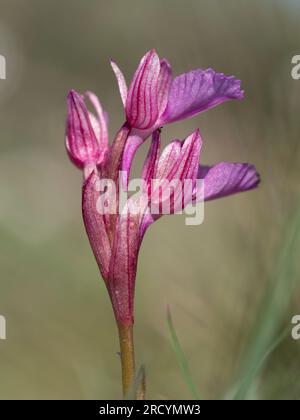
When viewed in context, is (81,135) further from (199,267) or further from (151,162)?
(199,267)

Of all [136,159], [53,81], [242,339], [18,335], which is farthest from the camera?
[53,81]

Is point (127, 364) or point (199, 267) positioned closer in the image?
point (127, 364)

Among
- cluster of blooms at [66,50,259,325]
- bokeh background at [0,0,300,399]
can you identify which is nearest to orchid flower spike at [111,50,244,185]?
cluster of blooms at [66,50,259,325]

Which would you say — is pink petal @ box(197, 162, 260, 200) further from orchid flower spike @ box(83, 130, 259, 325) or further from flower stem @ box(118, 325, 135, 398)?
flower stem @ box(118, 325, 135, 398)

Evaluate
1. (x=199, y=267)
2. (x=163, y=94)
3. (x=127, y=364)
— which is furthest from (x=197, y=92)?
(x=199, y=267)

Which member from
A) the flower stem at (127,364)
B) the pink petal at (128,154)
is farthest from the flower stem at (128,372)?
the pink petal at (128,154)

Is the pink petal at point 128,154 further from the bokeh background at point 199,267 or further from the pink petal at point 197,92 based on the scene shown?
the bokeh background at point 199,267

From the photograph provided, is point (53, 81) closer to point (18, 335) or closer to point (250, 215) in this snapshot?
point (18, 335)
